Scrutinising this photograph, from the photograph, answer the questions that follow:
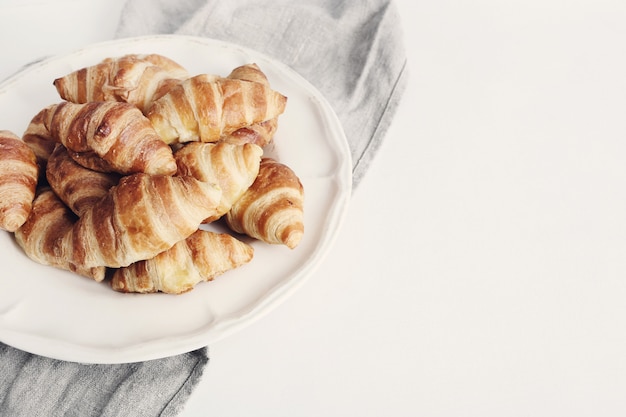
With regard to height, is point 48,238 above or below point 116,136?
below

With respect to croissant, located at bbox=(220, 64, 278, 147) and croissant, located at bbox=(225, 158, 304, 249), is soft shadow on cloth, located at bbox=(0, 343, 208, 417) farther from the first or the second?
croissant, located at bbox=(220, 64, 278, 147)

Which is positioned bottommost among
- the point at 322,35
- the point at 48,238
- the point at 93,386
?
the point at 93,386

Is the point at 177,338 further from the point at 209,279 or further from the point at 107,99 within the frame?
the point at 107,99

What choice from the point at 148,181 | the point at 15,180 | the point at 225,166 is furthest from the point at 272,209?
the point at 15,180

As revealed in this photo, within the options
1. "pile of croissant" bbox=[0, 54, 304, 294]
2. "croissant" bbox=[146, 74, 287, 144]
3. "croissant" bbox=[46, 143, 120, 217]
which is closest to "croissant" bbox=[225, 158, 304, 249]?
"pile of croissant" bbox=[0, 54, 304, 294]

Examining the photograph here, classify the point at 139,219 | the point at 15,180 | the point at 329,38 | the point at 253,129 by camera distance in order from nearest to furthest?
the point at 139,219
the point at 15,180
the point at 253,129
the point at 329,38

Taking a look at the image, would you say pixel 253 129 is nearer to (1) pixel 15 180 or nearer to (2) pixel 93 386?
(1) pixel 15 180

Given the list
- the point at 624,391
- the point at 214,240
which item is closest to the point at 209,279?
the point at 214,240

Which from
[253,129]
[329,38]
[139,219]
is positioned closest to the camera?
[139,219]
